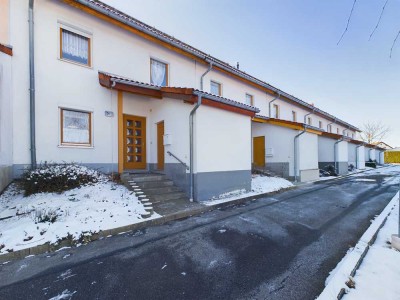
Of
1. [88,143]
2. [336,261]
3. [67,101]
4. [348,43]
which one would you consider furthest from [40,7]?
[336,261]

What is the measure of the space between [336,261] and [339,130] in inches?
1163

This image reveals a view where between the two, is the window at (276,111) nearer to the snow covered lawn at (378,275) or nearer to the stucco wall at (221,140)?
the stucco wall at (221,140)

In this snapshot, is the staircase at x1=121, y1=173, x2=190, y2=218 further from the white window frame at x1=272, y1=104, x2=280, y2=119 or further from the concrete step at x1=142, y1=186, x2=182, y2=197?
the white window frame at x1=272, y1=104, x2=280, y2=119

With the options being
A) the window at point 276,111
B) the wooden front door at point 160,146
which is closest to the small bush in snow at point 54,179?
the wooden front door at point 160,146

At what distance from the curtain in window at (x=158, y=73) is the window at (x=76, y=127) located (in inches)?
132

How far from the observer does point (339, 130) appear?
2708 cm

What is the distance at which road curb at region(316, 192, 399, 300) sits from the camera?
2.34 metres

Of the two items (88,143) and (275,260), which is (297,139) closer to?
(275,260)

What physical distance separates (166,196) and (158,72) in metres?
6.02

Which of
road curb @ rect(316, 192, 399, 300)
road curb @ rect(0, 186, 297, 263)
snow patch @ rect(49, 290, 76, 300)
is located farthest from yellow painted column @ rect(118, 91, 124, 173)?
road curb @ rect(316, 192, 399, 300)

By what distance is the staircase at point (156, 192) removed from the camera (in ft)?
18.7

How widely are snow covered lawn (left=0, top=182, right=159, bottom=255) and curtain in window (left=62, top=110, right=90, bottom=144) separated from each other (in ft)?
6.87

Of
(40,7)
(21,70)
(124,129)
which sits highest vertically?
(40,7)

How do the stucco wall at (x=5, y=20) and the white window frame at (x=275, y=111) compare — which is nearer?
the stucco wall at (x=5, y=20)
